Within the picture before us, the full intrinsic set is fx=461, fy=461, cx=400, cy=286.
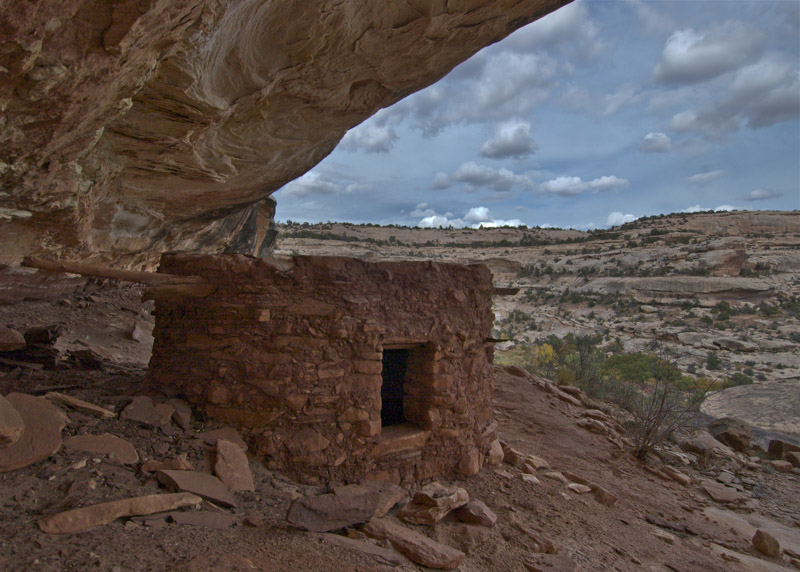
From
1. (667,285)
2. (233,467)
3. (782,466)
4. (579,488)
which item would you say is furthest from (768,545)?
(667,285)

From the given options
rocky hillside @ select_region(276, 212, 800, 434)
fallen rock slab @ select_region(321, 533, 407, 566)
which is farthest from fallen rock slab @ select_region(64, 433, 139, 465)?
rocky hillside @ select_region(276, 212, 800, 434)

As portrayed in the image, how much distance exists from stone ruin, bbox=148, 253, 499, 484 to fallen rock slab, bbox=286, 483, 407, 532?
1.43 feet

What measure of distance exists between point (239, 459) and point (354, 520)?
90 centimetres

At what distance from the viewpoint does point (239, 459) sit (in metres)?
3.14

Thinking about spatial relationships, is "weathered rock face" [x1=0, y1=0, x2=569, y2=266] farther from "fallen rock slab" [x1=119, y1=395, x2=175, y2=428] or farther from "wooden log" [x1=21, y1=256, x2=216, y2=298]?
"fallen rock slab" [x1=119, y1=395, x2=175, y2=428]

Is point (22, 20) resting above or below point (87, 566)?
above

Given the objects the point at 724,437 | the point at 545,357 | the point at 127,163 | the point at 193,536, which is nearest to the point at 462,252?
the point at 545,357

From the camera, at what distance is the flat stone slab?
2615 millimetres

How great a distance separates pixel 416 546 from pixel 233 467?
4.24 feet

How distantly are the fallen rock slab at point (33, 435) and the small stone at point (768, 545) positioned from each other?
18.4ft

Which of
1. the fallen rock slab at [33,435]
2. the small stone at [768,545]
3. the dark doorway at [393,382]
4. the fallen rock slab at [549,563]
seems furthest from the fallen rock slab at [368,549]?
the small stone at [768,545]

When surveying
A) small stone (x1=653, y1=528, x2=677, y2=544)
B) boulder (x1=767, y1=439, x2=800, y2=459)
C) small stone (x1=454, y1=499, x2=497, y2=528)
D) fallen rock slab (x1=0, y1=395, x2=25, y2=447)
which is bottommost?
boulder (x1=767, y1=439, x2=800, y2=459)

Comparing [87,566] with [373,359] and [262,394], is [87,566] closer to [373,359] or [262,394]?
[262,394]

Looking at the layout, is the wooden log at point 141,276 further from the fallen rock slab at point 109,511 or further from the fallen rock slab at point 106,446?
the fallen rock slab at point 109,511
